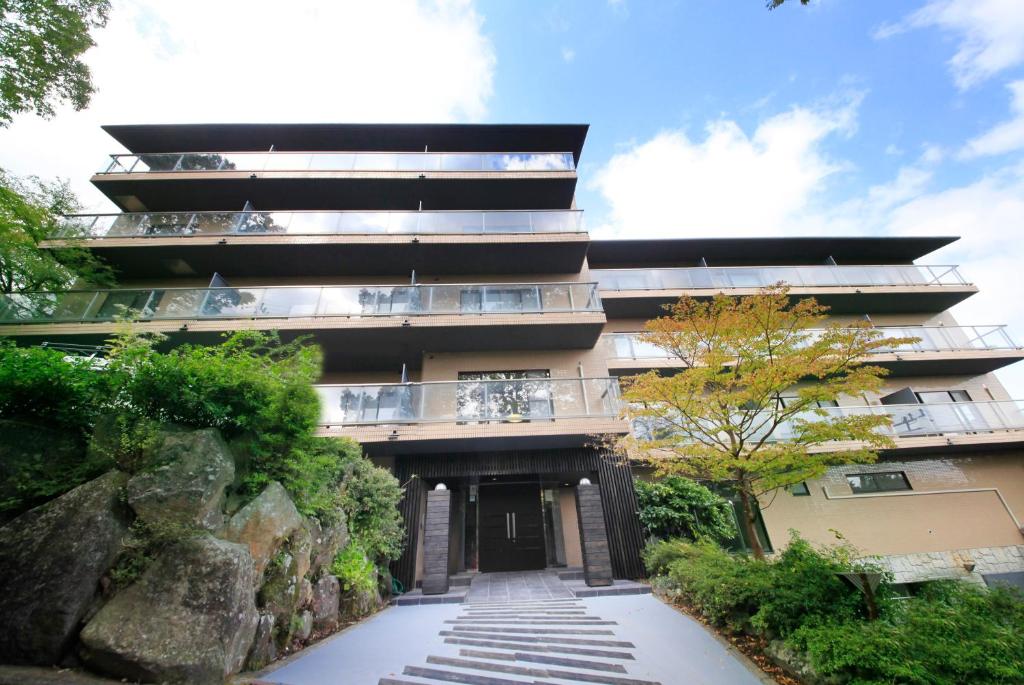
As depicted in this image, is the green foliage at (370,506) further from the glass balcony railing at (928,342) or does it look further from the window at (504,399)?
the glass balcony railing at (928,342)

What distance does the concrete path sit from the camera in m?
4.29

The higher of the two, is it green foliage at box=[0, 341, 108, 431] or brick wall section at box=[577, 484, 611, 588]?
green foliage at box=[0, 341, 108, 431]

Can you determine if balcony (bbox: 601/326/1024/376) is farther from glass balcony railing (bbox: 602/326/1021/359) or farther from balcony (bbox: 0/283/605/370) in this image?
balcony (bbox: 0/283/605/370)

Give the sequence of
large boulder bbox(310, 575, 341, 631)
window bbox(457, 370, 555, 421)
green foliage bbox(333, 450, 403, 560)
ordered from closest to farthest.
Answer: large boulder bbox(310, 575, 341, 631), green foliage bbox(333, 450, 403, 560), window bbox(457, 370, 555, 421)

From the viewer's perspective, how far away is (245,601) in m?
4.03

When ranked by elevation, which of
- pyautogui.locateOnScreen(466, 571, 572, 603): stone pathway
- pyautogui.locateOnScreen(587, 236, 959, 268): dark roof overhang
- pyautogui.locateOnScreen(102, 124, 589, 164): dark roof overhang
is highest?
pyautogui.locateOnScreen(102, 124, 589, 164): dark roof overhang

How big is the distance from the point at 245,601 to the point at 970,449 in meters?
20.2

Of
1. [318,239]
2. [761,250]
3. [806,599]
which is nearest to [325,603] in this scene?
[806,599]

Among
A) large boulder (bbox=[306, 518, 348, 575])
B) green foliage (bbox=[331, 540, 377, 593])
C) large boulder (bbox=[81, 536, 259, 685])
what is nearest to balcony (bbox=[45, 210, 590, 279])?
large boulder (bbox=[306, 518, 348, 575])

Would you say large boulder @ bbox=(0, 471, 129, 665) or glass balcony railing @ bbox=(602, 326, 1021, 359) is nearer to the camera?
large boulder @ bbox=(0, 471, 129, 665)

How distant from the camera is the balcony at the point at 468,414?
30.3ft

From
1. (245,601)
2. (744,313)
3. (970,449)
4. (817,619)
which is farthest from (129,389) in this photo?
(970,449)

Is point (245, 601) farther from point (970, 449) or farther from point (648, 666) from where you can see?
point (970, 449)

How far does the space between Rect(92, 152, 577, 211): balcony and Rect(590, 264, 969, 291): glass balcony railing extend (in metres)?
4.22
